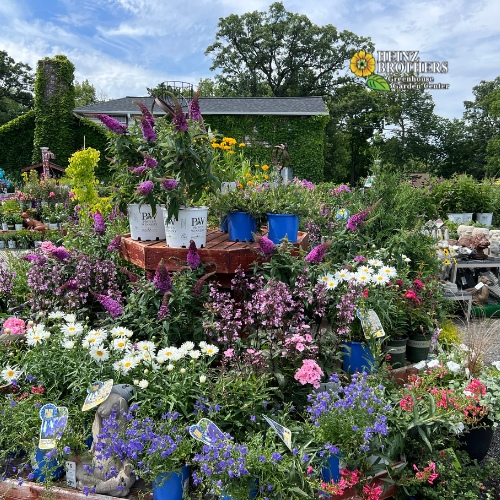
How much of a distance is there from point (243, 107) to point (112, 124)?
60.2ft

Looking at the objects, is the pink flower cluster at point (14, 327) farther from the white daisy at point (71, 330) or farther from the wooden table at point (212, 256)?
the wooden table at point (212, 256)

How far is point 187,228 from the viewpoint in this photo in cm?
329

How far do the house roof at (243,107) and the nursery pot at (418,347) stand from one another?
17716 millimetres

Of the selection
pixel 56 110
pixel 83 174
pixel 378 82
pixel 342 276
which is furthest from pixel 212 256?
pixel 378 82

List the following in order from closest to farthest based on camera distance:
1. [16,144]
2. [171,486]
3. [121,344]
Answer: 1. [171,486]
2. [121,344]
3. [16,144]

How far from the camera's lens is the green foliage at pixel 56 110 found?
20.7 metres

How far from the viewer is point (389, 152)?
30844 mm

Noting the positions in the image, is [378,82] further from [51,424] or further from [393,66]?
[51,424]

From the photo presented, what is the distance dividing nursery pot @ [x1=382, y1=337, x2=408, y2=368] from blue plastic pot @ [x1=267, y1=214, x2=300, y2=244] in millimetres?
1042

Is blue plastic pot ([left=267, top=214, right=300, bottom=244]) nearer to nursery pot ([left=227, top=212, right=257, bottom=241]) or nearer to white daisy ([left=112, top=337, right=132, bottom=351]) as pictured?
nursery pot ([left=227, top=212, right=257, bottom=241])

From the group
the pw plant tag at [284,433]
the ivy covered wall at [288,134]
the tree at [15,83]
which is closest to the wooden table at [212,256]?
the pw plant tag at [284,433]

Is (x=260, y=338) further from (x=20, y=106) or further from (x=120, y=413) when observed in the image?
(x=20, y=106)

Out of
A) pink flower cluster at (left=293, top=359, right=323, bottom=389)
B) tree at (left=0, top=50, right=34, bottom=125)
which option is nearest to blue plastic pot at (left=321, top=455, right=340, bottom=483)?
pink flower cluster at (left=293, top=359, right=323, bottom=389)

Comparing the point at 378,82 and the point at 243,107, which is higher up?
the point at 378,82
